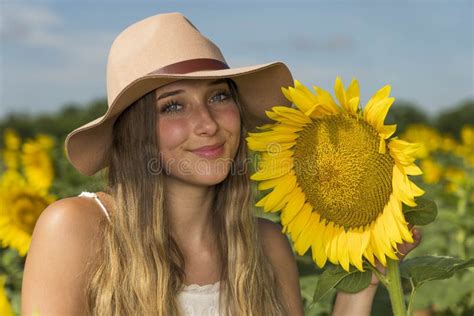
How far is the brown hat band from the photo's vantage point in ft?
7.58

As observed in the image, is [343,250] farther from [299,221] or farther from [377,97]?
[377,97]

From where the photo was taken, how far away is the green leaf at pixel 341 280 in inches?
81.4

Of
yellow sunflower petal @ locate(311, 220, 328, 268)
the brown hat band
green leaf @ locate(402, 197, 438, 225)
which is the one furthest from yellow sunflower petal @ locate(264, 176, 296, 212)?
the brown hat band

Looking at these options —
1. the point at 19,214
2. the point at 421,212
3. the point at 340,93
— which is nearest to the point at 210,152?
the point at 340,93

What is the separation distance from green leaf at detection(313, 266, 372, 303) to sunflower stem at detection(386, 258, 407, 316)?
0.44 ft

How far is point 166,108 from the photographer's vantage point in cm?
234

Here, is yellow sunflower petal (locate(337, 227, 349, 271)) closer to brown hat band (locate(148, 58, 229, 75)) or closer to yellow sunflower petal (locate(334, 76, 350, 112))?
yellow sunflower petal (locate(334, 76, 350, 112))

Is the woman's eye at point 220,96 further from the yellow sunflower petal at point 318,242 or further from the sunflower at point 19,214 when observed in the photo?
the sunflower at point 19,214

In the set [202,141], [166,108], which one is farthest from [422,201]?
[166,108]

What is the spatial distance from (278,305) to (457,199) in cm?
252

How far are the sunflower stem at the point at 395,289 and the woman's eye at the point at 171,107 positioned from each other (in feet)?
2.65

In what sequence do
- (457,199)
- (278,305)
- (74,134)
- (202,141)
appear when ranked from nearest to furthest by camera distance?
(202,141)
(74,134)
(278,305)
(457,199)

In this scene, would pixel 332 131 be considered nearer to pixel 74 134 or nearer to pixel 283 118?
pixel 283 118

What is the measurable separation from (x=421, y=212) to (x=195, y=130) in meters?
0.72
